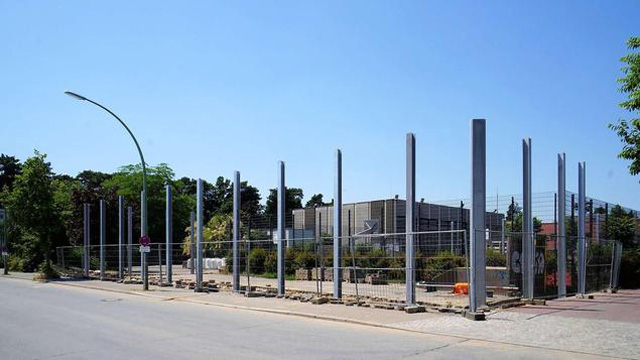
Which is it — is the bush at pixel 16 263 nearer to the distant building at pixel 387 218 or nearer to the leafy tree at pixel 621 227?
the distant building at pixel 387 218

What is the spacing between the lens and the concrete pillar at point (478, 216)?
47.6ft

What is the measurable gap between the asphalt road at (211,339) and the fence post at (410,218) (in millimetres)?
2712

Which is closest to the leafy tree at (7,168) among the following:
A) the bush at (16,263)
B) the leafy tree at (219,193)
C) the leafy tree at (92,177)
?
the leafy tree at (92,177)

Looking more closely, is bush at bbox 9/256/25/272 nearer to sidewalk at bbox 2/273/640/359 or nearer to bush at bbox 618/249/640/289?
sidewalk at bbox 2/273/640/359

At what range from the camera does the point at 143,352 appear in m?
10.3

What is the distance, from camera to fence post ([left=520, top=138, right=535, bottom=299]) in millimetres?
17500

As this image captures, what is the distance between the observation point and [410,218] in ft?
54.7

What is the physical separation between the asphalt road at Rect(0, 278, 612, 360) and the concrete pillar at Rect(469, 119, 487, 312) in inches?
109

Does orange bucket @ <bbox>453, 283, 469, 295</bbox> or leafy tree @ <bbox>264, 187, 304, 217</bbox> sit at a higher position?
leafy tree @ <bbox>264, 187, 304, 217</bbox>

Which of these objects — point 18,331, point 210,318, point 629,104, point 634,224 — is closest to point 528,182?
point 629,104

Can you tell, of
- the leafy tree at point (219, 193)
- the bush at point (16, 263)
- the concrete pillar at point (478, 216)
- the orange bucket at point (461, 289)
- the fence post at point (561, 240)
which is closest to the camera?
the concrete pillar at point (478, 216)

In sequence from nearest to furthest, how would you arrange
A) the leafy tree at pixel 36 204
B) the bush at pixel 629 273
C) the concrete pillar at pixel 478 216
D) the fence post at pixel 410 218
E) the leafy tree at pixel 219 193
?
the concrete pillar at pixel 478 216, the fence post at pixel 410 218, the bush at pixel 629 273, the leafy tree at pixel 36 204, the leafy tree at pixel 219 193

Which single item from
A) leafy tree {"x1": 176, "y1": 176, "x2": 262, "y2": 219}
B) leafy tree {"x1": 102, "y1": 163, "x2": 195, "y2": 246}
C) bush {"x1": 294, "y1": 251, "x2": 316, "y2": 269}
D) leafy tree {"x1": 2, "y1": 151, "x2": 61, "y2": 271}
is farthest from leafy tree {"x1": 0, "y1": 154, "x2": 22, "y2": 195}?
bush {"x1": 294, "y1": 251, "x2": 316, "y2": 269}

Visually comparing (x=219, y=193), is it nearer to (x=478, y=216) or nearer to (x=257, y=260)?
(x=257, y=260)
